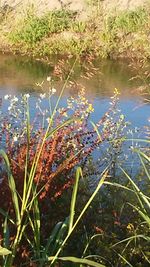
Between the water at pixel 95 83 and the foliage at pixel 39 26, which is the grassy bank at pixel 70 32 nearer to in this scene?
the foliage at pixel 39 26

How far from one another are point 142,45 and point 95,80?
2.67 m

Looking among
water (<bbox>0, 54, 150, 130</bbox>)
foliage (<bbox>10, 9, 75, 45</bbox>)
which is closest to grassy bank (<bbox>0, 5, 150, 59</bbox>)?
foliage (<bbox>10, 9, 75, 45</bbox>)

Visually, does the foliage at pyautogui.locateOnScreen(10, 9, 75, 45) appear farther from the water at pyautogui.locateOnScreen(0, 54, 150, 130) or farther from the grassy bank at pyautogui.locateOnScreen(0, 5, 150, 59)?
the water at pyautogui.locateOnScreen(0, 54, 150, 130)

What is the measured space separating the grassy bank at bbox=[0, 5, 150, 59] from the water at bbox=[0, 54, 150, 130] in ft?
2.74

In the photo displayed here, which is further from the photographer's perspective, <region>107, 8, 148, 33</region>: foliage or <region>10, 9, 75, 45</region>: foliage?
<region>107, 8, 148, 33</region>: foliage

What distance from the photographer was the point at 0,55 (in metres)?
11.8

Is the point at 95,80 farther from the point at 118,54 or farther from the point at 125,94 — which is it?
the point at 118,54

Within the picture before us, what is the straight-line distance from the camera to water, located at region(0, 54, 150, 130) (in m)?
7.80

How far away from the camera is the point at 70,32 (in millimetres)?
13141

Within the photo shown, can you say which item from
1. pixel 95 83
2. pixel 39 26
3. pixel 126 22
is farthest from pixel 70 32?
pixel 95 83

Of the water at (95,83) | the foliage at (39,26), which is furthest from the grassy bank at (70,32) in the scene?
the water at (95,83)

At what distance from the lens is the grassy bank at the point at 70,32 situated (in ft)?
40.3

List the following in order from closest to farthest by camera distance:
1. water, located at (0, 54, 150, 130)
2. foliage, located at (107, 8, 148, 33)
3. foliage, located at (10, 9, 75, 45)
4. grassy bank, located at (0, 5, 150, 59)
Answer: water, located at (0, 54, 150, 130), grassy bank, located at (0, 5, 150, 59), foliage, located at (10, 9, 75, 45), foliage, located at (107, 8, 148, 33)

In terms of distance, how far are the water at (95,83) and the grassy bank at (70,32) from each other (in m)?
0.84
